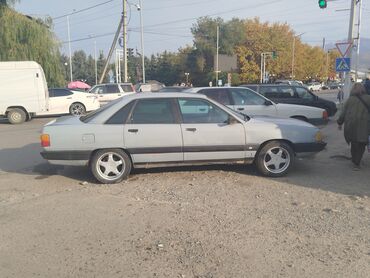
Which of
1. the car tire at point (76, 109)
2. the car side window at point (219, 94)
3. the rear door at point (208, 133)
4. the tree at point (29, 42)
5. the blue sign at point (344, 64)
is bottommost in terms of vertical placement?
the car tire at point (76, 109)

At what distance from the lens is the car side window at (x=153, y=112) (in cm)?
707

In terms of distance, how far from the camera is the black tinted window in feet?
23.1

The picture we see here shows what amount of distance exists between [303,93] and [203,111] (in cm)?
1002

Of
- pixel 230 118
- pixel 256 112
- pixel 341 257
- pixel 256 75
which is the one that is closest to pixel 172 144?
pixel 230 118

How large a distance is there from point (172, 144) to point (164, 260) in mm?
3129

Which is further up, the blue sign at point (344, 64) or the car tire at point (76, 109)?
the blue sign at point (344, 64)

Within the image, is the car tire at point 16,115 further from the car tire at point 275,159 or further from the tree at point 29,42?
the car tire at point 275,159

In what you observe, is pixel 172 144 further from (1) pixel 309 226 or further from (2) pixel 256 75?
(2) pixel 256 75

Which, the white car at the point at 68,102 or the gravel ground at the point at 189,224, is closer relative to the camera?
the gravel ground at the point at 189,224

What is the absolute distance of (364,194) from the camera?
6234mm

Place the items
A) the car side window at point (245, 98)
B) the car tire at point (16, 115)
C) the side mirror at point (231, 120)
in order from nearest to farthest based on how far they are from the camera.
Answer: the side mirror at point (231, 120) < the car side window at point (245, 98) < the car tire at point (16, 115)

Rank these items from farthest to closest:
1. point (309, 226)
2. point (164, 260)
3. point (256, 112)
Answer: point (256, 112), point (309, 226), point (164, 260)

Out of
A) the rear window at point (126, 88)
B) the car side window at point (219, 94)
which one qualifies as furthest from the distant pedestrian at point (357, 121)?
the rear window at point (126, 88)

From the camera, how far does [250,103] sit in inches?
454
